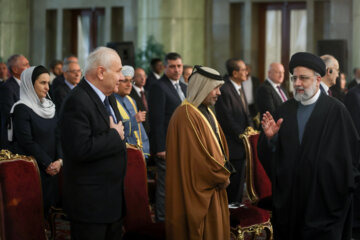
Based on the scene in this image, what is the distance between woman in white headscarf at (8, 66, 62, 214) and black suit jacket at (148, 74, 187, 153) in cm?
156

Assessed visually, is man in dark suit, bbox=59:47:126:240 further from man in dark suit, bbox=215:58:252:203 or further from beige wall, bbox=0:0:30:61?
beige wall, bbox=0:0:30:61

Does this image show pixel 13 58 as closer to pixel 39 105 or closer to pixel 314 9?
Answer: pixel 39 105

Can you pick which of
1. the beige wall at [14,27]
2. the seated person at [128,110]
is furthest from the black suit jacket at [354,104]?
the beige wall at [14,27]

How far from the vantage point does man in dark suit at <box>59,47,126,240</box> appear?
3.48m

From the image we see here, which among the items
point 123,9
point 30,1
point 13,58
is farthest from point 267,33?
point 13,58

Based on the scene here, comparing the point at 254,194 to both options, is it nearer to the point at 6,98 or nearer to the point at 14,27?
the point at 6,98

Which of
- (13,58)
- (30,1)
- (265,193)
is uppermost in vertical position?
(30,1)

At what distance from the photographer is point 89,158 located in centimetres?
348

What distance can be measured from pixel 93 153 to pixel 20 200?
2.57 feet

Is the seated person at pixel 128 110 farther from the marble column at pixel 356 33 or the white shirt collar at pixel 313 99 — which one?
the marble column at pixel 356 33

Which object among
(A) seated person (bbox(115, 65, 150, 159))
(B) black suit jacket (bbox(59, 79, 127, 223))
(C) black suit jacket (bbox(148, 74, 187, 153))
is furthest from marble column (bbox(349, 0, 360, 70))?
(B) black suit jacket (bbox(59, 79, 127, 223))

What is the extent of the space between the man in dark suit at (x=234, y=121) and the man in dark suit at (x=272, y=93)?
0.25 meters

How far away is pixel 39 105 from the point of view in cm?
505

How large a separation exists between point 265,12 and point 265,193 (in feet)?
38.0
